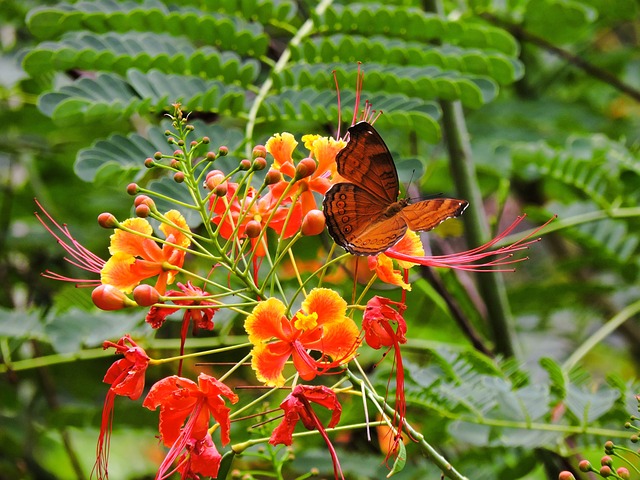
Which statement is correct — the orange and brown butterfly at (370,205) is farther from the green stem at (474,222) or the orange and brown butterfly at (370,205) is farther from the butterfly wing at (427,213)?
the green stem at (474,222)

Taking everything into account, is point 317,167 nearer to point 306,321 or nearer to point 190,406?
point 306,321

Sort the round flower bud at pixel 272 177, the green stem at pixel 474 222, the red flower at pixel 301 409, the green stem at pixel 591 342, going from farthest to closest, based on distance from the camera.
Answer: the green stem at pixel 474 222 < the green stem at pixel 591 342 < the round flower bud at pixel 272 177 < the red flower at pixel 301 409

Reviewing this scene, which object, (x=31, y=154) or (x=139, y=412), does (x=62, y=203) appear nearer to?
(x=31, y=154)

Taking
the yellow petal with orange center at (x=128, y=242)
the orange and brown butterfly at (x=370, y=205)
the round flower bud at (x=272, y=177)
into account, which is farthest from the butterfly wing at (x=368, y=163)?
the yellow petal with orange center at (x=128, y=242)

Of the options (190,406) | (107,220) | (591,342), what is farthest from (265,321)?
(591,342)

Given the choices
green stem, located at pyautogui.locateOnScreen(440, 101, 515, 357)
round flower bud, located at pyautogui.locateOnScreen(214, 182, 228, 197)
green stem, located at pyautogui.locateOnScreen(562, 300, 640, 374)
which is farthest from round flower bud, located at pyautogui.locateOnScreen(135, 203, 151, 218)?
green stem, located at pyautogui.locateOnScreen(440, 101, 515, 357)
